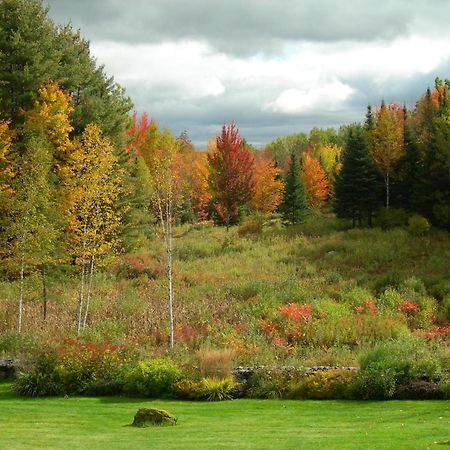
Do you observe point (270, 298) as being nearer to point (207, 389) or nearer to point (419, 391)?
point (207, 389)

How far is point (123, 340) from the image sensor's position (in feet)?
61.5

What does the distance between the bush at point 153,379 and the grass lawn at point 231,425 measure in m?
0.41

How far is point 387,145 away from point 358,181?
3.72 m

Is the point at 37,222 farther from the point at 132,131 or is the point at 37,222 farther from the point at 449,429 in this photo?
the point at 132,131

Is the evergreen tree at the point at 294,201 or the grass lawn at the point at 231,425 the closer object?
the grass lawn at the point at 231,425

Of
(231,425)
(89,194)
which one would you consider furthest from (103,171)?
(231,425)

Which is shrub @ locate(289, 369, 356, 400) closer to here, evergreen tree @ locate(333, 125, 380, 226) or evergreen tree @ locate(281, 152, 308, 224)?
evergreen tree @ locate(333, 125, 380, 226)

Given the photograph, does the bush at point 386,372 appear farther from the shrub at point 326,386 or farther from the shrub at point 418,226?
the shrub at point 418,226

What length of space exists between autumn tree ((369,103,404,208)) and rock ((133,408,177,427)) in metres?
33.6

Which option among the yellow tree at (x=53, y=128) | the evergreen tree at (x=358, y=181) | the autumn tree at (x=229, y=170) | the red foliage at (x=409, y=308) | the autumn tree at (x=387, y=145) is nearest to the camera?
the yellow tree at (x=53, y=128)

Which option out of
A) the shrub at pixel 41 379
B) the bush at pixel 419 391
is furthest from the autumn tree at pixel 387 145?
the shrub at pixel 41 379

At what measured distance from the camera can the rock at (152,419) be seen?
11.3 meters

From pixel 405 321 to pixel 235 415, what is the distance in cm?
1201

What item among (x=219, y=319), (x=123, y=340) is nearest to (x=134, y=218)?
(x=219, y=319)
